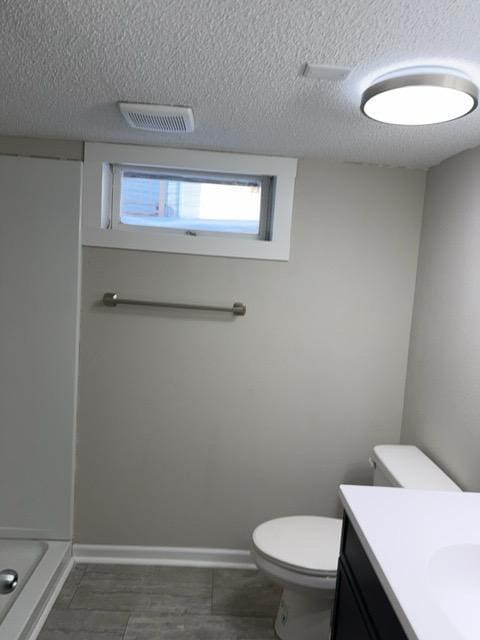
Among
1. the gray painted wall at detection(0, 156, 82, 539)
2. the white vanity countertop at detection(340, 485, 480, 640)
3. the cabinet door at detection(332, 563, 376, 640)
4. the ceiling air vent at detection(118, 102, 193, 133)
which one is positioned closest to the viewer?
the white vanity countertop at detection(340, 485, 480, 640)

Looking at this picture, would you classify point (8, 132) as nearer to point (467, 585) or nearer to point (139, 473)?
point (139, 473)

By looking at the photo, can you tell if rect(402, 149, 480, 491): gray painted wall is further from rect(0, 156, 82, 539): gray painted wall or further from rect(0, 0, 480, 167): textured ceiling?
rect(0, 156, 82, 539): gray painted wall

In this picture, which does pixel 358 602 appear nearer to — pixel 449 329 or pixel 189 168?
pixel 449 329

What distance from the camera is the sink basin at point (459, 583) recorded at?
103 cm

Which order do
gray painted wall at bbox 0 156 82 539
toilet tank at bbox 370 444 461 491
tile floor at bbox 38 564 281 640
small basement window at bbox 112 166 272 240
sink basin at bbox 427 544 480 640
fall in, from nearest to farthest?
sink basin at bbox 427 544 480 640
toilet tank at bbox 370 444 461 491
tile floor at bbox 38 564 281 640
gray painted wall at bbox 0 156 82 539
small basement window at bbox 112 166 272 240

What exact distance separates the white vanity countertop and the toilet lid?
1.69 feet

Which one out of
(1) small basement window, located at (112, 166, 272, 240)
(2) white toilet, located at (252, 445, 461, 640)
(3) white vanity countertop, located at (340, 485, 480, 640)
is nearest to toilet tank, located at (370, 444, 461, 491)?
(2) white toilet, located at (252, 445, 461, 640)

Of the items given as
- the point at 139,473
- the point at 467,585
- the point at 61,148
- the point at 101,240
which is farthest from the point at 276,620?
the point at 61,148

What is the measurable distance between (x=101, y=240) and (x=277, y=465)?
1.38m

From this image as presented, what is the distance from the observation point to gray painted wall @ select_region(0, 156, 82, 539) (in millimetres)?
2178

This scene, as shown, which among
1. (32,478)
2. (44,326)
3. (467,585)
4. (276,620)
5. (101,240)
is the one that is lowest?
(276,620)

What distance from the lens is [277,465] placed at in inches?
94.0

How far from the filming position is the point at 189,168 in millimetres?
2213

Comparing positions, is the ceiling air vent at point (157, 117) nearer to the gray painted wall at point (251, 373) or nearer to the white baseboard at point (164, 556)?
the gray painted wall at point (251, 373)
